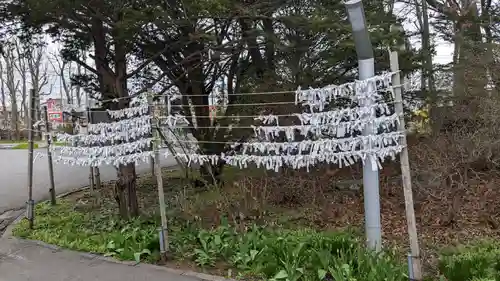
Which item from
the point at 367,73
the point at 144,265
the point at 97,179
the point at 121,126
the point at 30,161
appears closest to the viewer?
the point at 367,73

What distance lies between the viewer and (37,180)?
1208 centimetres

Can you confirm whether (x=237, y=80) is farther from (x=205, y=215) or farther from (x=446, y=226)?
(x=446, y=226)

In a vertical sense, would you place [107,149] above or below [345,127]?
below

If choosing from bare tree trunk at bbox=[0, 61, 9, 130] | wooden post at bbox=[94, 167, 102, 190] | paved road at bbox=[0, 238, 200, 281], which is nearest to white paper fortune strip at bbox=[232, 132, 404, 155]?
paved road at bbox=[0, 238, 200, 281]

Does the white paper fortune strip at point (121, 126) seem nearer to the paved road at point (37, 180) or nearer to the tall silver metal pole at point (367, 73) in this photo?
the tall silver metal pole at point (367, 73)

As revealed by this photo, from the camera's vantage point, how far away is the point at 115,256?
507 cm

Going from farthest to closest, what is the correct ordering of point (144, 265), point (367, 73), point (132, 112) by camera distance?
point (132, 112), point (144, 265), point (367, 73)

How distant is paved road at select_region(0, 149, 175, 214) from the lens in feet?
31.1

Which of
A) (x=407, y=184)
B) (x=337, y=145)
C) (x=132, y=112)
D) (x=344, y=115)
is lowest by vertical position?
(x=407, y=184)

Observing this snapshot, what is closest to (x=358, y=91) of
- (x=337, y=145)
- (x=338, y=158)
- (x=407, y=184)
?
(x=337, y=145)

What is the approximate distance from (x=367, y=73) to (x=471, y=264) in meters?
2.03

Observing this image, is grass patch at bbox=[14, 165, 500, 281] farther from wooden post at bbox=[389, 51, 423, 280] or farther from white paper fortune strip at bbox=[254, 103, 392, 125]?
white paper fortune strip at bbox=[254, 103, 392, 125]

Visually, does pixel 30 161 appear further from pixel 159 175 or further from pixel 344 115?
pixel 344 115

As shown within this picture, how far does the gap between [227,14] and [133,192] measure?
3004mm
